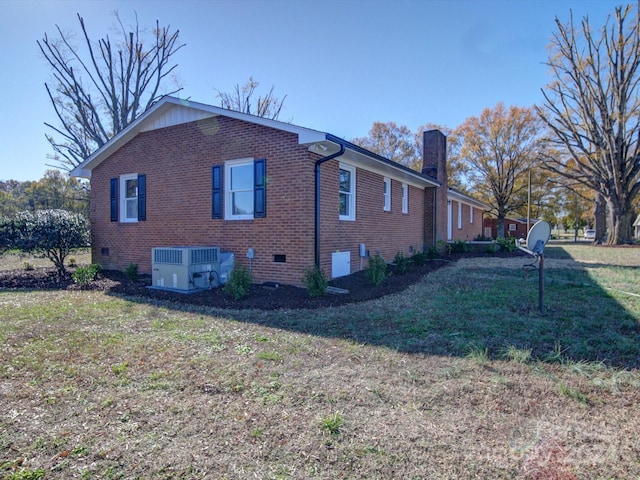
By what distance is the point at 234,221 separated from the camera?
890 centimetres

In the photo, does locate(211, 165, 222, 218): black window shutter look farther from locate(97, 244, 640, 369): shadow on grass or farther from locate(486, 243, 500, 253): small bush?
locate(486, 243, 500, 253): small bush

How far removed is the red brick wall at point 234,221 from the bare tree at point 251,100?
59.3 feet

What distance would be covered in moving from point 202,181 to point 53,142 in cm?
2028

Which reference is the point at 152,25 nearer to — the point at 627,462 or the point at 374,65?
the point at 374,65

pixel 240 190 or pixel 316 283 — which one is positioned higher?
pixel 240 190

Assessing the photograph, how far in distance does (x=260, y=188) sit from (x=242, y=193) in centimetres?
68

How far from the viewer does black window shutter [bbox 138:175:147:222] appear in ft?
34.9

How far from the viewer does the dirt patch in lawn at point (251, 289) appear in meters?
6.87

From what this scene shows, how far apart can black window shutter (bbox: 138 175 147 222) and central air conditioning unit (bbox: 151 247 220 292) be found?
2.57 meters

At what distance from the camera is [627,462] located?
7.30 ft

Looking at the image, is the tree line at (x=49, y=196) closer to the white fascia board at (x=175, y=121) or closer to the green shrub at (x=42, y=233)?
the white fascia board at (x=175, y=121)

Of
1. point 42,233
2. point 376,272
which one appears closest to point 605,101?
point 376,272

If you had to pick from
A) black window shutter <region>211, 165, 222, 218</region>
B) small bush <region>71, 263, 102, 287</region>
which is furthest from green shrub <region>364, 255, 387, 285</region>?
small bush <region>71, 263, 102, 287</region>

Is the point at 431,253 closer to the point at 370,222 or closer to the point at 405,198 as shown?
the point at 405,198
